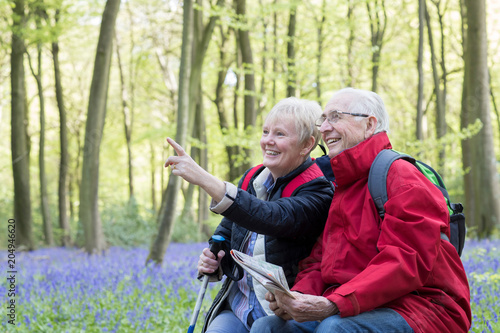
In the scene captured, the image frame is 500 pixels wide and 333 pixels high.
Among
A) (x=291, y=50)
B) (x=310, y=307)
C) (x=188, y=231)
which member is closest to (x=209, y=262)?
(x=310, y=307)

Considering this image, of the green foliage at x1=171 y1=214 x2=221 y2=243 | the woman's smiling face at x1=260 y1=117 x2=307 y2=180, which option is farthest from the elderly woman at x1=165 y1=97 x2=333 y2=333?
the green foliage at x1=171 y1=214 x2=221 y2=243

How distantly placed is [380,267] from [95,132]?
8.19 m

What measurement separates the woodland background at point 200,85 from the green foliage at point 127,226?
46mm

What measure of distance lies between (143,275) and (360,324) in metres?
5.15

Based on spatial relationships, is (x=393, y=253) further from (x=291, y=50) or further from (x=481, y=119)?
(x=291, y=50)

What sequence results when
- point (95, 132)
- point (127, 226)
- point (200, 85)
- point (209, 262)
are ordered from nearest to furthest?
point (209, 262) → point (95, 132) → point (127, 226) → point (200, 85)

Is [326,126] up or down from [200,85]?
down

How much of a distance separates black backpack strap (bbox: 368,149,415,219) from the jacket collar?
0.06m

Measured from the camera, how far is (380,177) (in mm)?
2283

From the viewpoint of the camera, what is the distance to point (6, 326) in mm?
4676

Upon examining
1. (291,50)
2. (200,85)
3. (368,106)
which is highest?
(291,50)

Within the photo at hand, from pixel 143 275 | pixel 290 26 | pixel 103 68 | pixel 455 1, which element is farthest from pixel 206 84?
pixel 143 275

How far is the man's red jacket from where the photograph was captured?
2.09 m

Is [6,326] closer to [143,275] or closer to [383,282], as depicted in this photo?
[143,275]
